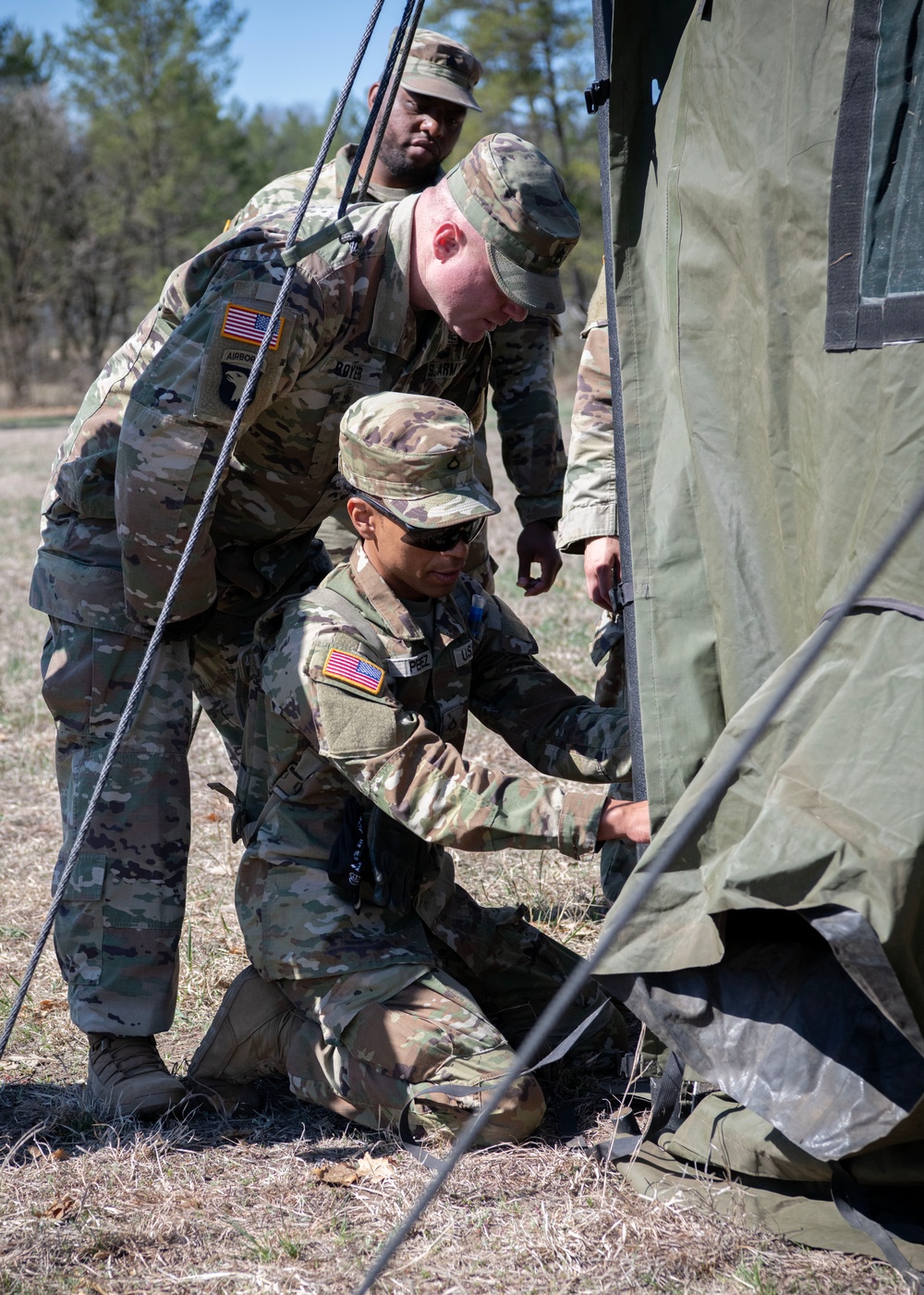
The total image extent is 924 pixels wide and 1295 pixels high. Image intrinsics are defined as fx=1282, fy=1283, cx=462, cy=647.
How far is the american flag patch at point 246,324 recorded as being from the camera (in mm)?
2934

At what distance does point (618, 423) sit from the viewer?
109 inches

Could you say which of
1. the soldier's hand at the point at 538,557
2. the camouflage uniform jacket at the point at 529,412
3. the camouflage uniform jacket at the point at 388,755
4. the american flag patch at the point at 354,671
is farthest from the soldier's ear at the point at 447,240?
the camouflage uniform jacket at the point at 529,412

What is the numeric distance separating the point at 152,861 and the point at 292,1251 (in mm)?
1110

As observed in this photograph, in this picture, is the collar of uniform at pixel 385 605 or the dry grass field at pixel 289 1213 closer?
the dry grass field at pixel 289 1213

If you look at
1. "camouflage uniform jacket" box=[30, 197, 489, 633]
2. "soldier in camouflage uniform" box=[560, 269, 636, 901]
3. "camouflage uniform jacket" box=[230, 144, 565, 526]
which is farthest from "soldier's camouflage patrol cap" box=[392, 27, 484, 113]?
"camouflage uniform jacket" box=[30, 197, 489, 633]

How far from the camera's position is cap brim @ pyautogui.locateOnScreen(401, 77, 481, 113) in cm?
493

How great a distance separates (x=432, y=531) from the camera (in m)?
2.89

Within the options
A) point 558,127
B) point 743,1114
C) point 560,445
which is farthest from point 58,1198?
point 558,127

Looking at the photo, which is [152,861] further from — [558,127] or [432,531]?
[558,127]

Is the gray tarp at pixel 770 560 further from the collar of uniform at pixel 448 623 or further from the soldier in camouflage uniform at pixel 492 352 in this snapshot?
the soldier in camouflage uniform at pixel 492 352

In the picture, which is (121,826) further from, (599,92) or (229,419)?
(599,92)

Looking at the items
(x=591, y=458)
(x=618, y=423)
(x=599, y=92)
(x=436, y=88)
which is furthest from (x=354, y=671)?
(x=436, y=88)

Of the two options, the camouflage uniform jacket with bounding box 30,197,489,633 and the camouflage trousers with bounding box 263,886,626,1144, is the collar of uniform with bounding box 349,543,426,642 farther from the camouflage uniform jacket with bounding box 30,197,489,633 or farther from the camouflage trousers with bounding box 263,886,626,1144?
the camouflage trousers with bounding box 263,886,626,1144

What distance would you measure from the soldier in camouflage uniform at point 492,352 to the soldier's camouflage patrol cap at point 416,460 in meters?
1.11
